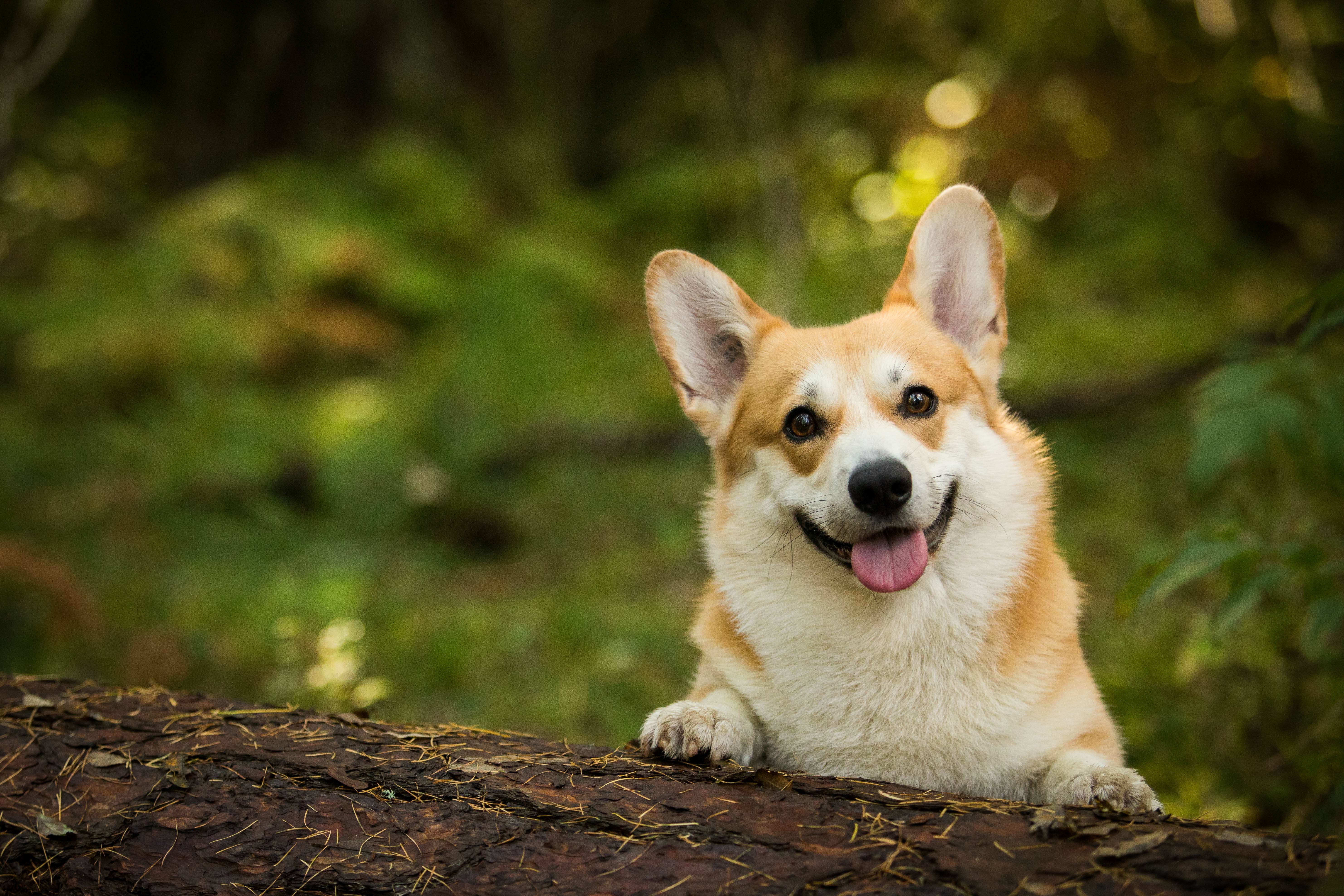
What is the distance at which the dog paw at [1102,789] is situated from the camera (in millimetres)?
2199

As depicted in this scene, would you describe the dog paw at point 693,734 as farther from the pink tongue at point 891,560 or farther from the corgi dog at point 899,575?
the pink tongue at point 891,560

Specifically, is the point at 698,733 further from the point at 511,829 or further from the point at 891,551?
the point at 891,551

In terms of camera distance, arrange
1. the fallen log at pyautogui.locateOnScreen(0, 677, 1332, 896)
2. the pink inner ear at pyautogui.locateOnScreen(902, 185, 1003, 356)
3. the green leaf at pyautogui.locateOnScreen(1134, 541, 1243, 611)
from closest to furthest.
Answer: the fallen log at pyautogui.locateOnScreen(0, 677, 1332, 896) → the green leaf at pyautogui.locateOnScreen(1134, 541, 1243, 611) → the pink inner ear at pyautogui.locateOnScreen(902, 185, 1003, 356)

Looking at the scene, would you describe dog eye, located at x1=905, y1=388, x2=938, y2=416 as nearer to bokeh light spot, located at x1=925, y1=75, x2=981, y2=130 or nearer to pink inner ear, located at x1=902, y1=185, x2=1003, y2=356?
pink inner ear, located at x1=902, y1=185, x2=1003, y2=356

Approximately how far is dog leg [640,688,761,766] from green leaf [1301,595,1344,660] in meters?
1.53

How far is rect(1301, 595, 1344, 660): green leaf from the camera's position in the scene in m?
2.42

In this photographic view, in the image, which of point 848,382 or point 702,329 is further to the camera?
point 702,329

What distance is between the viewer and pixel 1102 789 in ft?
7.33

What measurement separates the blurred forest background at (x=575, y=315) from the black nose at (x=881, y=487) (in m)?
0.81

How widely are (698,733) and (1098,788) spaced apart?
3.23ft

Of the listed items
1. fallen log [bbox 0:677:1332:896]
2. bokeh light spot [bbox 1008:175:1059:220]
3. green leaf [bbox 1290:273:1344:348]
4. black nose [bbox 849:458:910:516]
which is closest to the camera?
fallen log [bbox 0:677:1332:896]

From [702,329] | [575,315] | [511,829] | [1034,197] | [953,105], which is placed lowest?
[511,829]

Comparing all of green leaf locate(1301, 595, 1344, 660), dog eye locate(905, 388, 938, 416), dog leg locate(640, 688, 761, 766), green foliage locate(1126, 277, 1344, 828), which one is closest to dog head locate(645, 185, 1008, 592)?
dog eye locate(905, 388, 938, 416)

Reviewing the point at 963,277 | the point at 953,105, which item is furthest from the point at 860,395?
the point at 953,105
